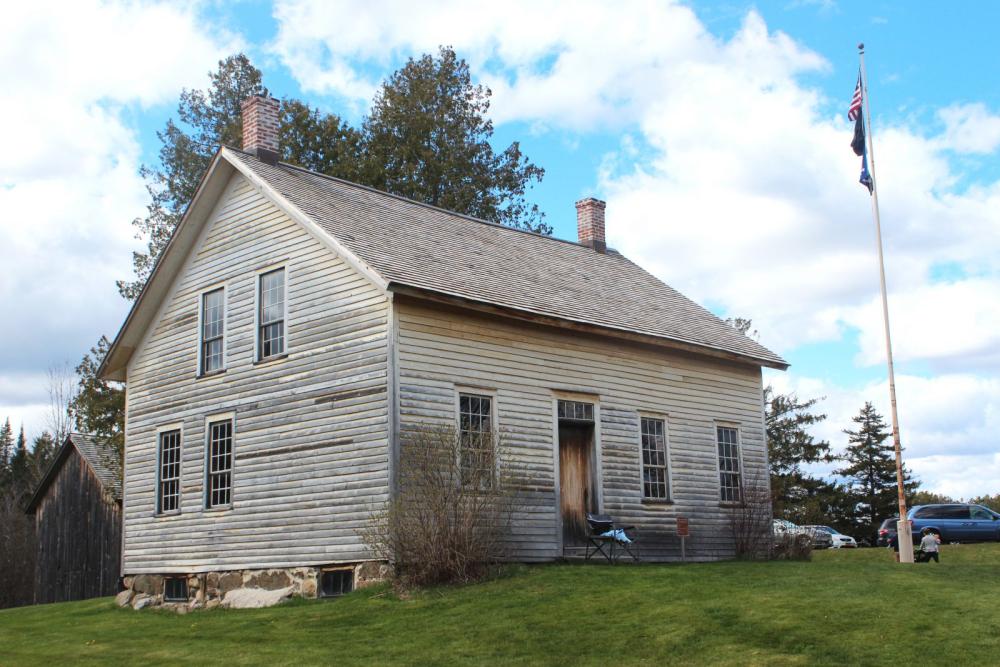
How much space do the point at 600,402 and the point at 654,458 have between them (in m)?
1.92

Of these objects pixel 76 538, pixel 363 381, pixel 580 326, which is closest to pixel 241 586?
pixel 363 381

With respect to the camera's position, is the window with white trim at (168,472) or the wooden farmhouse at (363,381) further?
the window with white trim at (168,472)

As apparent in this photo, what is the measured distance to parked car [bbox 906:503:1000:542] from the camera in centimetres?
3125

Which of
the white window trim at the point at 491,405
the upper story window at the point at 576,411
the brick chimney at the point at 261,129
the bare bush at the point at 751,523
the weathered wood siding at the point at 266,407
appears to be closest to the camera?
the weathered wood siding at the point at 266,407

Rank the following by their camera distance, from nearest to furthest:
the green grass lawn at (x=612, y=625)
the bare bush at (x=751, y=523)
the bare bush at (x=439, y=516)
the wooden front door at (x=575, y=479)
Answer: the green grass lawn at (x=612, y=625) → the bare bush at (x=439, y=516) → the wooden front door at (x=575, y=479) → the bare bush at (x=751, y=523)

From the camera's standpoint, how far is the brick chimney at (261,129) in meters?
21.7

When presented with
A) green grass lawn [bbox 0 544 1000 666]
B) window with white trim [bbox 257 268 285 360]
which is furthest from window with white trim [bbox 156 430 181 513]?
green grass lawn [bbox 0 544 1000 666]

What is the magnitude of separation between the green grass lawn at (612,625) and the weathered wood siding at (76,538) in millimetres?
13564

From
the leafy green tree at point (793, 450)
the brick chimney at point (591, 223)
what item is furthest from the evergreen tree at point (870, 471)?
the brick chimney at point (591, 223)

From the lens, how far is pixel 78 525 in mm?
32062

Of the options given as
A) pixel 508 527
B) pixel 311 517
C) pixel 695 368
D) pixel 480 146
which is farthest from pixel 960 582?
pixel 480 146

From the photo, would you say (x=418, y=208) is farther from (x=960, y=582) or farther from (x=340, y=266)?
(x=960, y=582)

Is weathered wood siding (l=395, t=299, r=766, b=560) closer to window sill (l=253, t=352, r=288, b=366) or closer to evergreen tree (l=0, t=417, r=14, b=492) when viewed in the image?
window sill (l=253, t=352, r=288, b=366)

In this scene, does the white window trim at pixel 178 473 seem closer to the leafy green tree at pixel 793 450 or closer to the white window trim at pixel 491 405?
the white window trim at pixel 491 405
